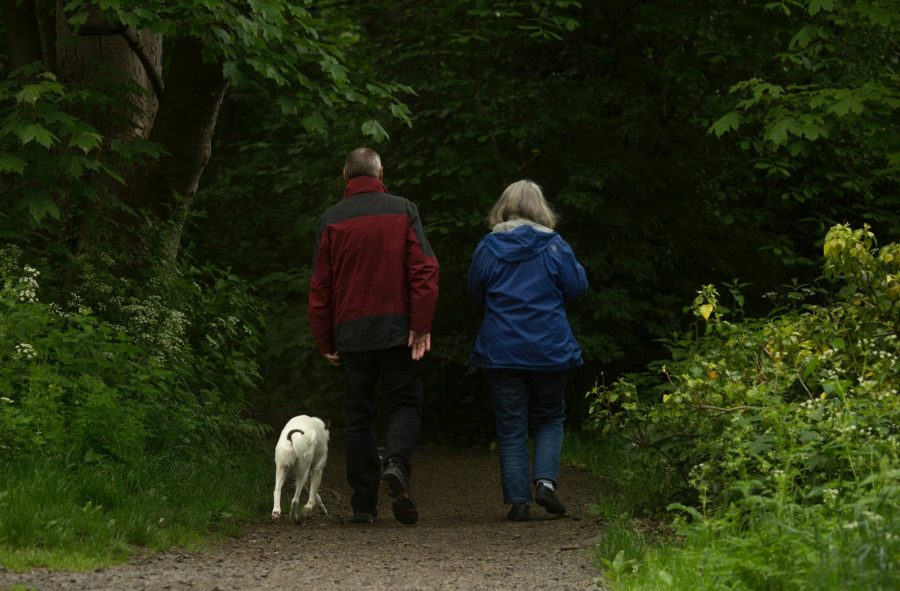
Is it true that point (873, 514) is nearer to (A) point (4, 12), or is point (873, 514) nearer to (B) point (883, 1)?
(B) point (883, 1)

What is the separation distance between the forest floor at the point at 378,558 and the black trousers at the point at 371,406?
0.30m

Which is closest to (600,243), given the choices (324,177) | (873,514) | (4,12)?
(324,177)

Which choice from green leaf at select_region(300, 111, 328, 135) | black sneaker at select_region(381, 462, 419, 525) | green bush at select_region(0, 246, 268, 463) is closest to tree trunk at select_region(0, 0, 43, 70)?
green bush at select_region(0, 246, 268, 463)

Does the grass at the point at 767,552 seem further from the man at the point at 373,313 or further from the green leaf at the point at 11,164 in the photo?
the green leaf at the point at 11,164

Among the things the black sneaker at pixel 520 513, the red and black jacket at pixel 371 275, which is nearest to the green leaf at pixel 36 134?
the red and black jacket at pixel 371 275

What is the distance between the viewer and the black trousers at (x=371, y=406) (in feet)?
23.6

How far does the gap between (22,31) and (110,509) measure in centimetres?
641

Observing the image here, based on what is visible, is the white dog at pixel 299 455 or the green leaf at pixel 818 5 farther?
the green leaf at pixel 818 5

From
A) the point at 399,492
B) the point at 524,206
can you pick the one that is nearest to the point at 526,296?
the point at 524,206

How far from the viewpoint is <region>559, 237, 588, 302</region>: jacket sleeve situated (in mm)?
7457

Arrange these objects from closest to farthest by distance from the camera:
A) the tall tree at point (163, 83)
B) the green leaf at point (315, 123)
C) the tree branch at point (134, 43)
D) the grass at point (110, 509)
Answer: the grass at point (110, 509) < the tall tree at point (163, 83) < the green leaf at point (315, 123) < the tree branch at point (134, 43)

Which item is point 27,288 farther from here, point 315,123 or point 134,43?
point 134,43

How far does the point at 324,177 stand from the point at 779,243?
4672 millimetres

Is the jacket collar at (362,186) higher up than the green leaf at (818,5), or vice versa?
the green leaf at (818,5)
